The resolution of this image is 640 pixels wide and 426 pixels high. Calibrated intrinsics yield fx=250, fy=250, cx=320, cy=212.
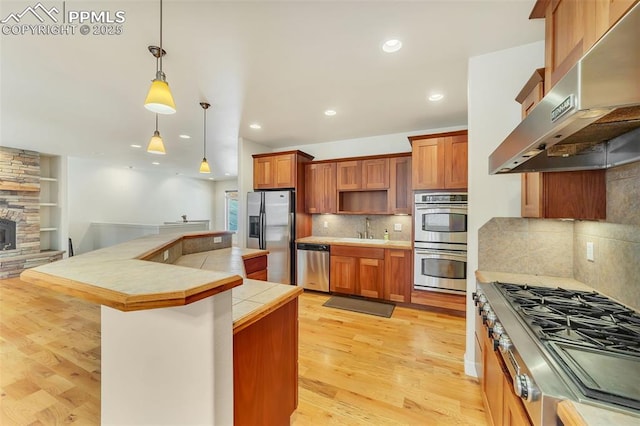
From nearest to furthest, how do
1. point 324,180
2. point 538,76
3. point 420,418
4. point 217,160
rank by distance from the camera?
point 538,76 → point 420,418 → point 324,180 → point 217,160

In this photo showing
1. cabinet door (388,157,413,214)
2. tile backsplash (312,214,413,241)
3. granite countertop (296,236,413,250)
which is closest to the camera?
granite countertop (296,236,413,250)

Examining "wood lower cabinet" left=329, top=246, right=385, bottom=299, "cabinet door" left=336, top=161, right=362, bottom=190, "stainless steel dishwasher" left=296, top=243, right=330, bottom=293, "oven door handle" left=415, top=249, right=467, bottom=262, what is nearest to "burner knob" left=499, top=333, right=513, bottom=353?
"oven door handle" left=415, top=249, right=467, bottom=262

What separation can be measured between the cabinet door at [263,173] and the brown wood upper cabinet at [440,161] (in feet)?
7.90

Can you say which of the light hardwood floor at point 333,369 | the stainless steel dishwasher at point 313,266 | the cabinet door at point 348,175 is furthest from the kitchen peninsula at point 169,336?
the cabinet door at point 348,175

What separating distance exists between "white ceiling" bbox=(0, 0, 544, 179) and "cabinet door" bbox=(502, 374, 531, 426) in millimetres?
2105

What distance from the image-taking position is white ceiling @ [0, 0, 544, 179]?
1630 mm

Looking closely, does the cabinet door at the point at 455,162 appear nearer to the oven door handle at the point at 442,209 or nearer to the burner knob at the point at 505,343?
the oven door handle at the point at 442,209

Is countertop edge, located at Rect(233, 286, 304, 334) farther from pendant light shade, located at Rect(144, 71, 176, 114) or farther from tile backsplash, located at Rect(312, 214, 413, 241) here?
tile backsplash, located at Rect(312, 214, 413, 241)

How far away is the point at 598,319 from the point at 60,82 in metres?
4.46

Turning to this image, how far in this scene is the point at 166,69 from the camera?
2.27 meters

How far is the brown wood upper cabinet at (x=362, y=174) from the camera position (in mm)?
4000

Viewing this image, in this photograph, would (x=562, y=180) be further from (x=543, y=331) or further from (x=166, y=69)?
(x=166, y=69)

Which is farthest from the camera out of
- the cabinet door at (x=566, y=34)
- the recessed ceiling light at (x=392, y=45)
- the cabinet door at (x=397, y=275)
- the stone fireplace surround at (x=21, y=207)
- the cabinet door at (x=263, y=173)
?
the stone fireplace surround at (x=21, y=207)

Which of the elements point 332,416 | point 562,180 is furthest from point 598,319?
point 332,416
